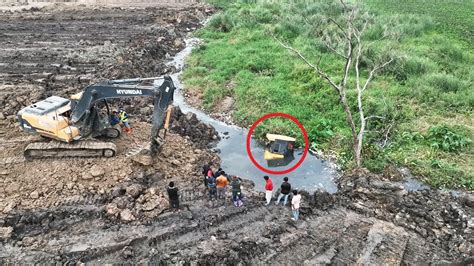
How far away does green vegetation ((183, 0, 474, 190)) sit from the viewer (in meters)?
14.2

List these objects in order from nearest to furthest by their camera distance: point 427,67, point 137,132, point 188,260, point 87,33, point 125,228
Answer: point 188,260 < point 125,228 < point 137,132 < point 427,67 < point 87,33

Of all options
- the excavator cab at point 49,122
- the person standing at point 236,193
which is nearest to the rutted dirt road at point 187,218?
the person standing at point 236,193

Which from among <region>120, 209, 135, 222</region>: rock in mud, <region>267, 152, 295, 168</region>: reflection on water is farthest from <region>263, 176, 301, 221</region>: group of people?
<region>120, 209, 135, 222</region>: rock in mud

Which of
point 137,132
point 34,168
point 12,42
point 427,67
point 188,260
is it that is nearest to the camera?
point 188,260

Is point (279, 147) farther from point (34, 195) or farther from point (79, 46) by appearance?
point (79, 46)

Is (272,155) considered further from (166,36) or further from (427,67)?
(166,36)

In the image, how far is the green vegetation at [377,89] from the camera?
14.2 metres

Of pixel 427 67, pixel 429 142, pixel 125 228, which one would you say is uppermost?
pixel 427 67

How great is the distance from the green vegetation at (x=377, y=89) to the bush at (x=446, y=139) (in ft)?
0.11

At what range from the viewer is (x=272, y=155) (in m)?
14.5

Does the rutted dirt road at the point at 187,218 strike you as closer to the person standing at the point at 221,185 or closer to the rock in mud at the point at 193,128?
the rock in mud at the point at 193,128

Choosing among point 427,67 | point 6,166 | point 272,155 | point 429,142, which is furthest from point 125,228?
point 427,67

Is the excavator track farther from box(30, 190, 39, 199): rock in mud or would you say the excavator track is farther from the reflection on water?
the reflection on water

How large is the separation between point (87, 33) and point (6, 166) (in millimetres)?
16403
